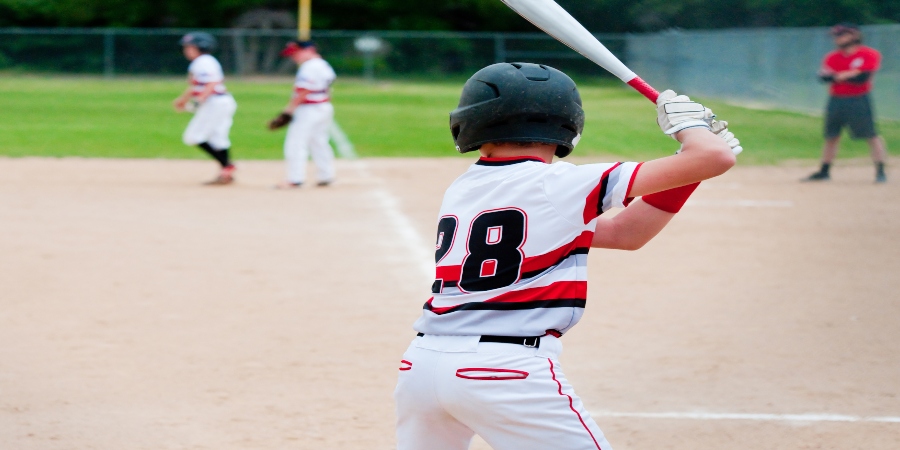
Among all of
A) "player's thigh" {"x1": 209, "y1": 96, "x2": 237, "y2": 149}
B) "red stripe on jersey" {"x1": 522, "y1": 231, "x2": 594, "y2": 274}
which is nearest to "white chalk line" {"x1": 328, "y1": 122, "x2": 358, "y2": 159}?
"player's thigh" {"x1": 209, "y1": 96, "x2": 237, "y2": 149}

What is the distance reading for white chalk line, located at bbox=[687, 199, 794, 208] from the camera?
1123cm

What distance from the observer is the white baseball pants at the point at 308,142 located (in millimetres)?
12344

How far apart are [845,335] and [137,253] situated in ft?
17.7

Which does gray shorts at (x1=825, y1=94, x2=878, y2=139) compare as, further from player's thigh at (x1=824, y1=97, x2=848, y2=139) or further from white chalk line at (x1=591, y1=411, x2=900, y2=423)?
white chalk line at (x1=591, y1=411, x2=900, y2=423)

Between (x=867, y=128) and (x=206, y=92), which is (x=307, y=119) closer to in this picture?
(x=206, y=92)

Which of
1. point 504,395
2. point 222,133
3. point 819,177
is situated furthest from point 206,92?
point 504,395

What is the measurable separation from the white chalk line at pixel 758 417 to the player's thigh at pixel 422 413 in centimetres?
211

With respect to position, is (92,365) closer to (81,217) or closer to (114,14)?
(81,217)

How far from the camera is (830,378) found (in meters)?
5.23

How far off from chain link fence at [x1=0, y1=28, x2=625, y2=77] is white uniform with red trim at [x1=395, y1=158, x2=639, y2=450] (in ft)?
111

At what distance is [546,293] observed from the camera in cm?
259

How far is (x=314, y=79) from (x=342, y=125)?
942cm

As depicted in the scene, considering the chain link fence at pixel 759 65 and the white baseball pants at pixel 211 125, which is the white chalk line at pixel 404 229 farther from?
the chain link fence at pixel 759 65

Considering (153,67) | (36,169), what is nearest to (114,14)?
(153,67)
